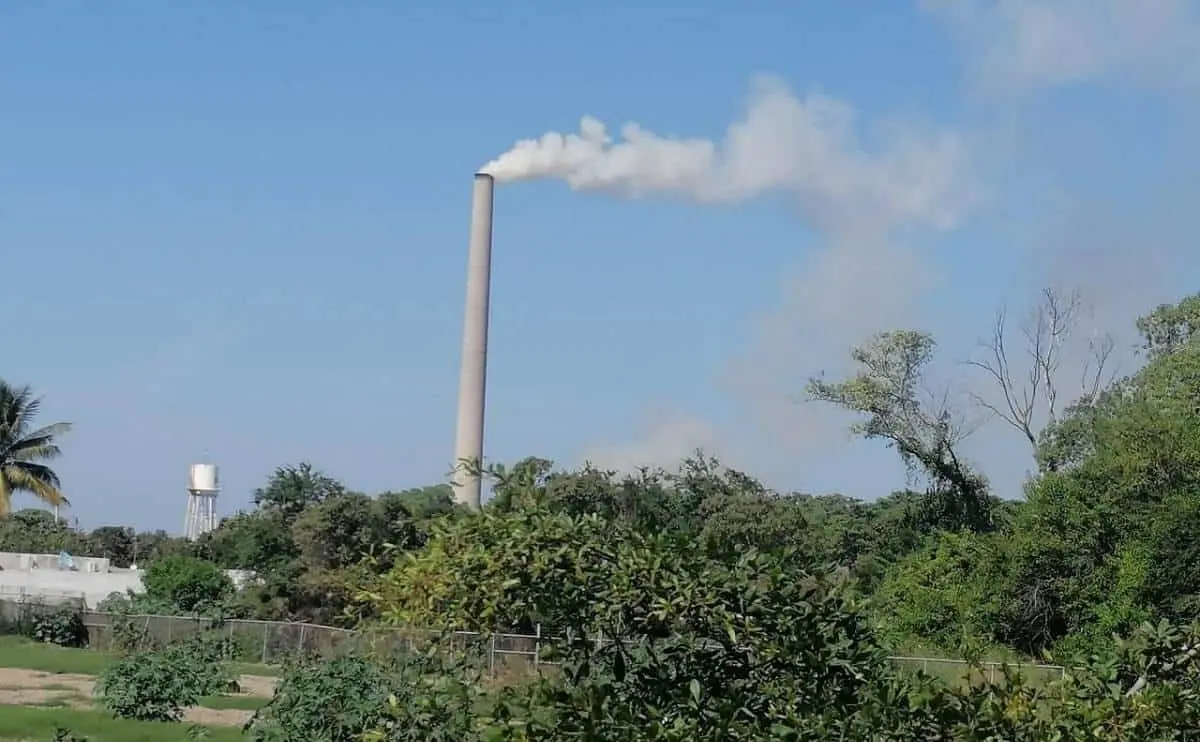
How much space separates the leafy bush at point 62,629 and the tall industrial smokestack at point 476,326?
1342 cm

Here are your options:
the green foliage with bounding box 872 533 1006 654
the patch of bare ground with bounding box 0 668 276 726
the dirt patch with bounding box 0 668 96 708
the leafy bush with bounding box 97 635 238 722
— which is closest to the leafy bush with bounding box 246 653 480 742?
the leafy bush with bounding box 97 635 238 722

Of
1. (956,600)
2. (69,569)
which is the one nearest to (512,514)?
(956,600)

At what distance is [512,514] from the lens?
6695 mm

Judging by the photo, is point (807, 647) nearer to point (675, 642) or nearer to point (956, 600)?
point (675, 642)

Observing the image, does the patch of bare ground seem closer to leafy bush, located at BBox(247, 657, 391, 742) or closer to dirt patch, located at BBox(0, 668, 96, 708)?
dirt patch, located at BBox(0, 668, 96, 708)

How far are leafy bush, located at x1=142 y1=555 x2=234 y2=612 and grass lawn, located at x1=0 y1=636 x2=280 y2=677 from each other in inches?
212

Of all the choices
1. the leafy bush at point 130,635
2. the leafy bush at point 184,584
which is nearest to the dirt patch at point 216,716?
the leafy bush at point 130,635

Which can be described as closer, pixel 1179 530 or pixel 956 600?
pixel 1179 530

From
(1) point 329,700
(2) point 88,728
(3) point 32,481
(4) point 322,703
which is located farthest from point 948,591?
(3) point 32,481

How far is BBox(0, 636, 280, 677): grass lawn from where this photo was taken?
1536 inches

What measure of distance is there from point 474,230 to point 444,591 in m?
42.2

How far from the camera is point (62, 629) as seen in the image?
49.1 metres

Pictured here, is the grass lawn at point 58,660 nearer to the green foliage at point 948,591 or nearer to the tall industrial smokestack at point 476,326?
the tall industrial smokestack at point 476,326

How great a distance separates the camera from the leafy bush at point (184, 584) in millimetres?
52656
